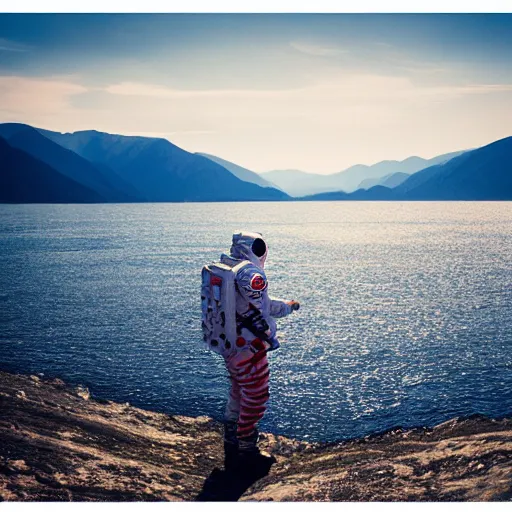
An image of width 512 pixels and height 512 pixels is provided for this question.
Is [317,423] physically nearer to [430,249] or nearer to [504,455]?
[504,455]

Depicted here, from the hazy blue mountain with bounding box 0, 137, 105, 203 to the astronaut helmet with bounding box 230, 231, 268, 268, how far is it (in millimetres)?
137488

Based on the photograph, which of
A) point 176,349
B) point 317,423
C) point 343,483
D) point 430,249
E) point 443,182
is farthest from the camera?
point 443,182

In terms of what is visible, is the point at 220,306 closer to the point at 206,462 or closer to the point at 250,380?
the point at 250,380

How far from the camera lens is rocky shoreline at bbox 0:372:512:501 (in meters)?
5.14

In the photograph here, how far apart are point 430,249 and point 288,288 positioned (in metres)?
20.9

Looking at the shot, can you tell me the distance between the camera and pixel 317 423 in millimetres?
8055

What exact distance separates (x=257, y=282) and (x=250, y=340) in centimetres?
68

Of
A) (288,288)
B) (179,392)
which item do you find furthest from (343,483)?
(288,288)

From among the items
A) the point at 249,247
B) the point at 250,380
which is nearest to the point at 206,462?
the point at 250,380

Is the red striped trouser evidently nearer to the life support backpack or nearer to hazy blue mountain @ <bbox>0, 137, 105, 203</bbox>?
the life support backpack

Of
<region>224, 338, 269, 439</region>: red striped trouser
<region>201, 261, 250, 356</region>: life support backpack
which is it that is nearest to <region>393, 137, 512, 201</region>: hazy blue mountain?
<region>224, 338, 269, 439</region>: red striped trouser

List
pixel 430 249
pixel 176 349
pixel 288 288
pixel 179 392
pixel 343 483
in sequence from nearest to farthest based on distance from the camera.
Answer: pixel 343 483 < pixel 179 392 < pixel 176 349 < pixel 288 288 < pixel 430 249

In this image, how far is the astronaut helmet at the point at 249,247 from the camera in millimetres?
6277

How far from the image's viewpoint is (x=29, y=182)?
142 metres
